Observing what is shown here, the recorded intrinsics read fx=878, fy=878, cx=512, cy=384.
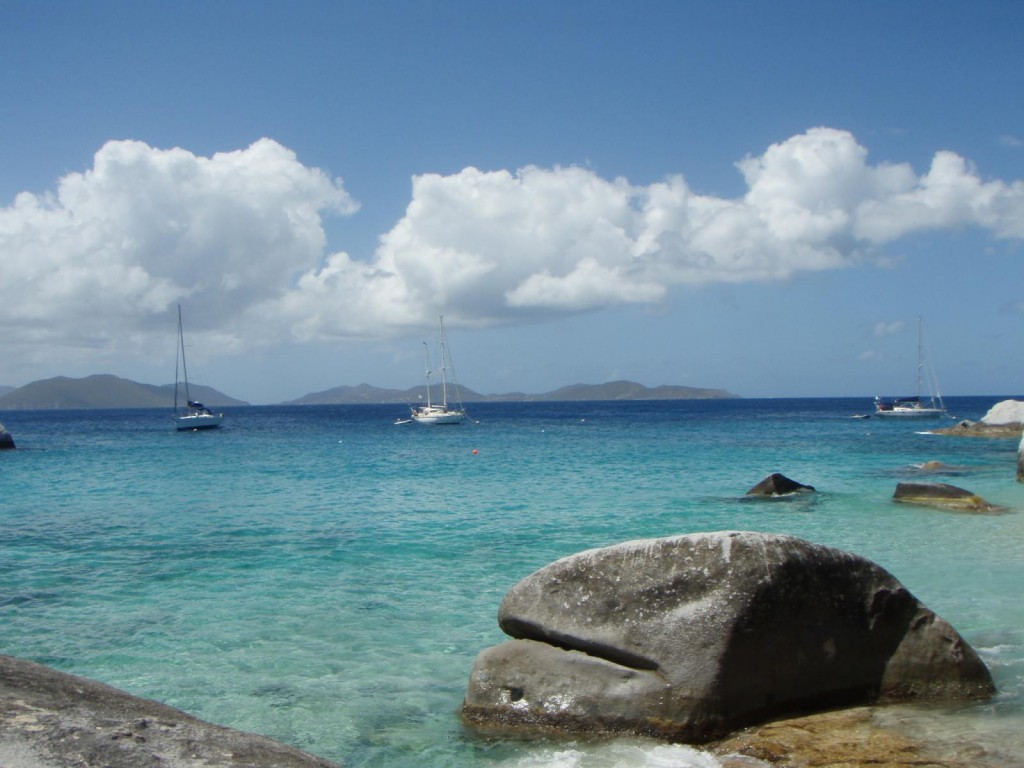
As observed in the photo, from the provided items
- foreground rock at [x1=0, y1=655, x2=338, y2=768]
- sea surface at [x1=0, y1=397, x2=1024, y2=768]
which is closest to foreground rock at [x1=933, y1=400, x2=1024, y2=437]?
sea surface at [x1=0, y1=397, x2=1024, y2=768]

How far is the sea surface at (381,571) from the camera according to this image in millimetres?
9195

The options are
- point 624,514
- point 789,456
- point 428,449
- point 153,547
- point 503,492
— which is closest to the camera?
point 153,547

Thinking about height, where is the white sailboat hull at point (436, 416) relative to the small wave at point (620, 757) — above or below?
above

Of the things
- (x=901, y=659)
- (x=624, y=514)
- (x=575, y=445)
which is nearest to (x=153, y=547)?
(x=624, y=514)

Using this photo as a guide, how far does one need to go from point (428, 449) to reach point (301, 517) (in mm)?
32382

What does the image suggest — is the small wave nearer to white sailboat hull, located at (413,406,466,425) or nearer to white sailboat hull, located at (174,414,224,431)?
white sailboat hull, located at (413,406,466,425)

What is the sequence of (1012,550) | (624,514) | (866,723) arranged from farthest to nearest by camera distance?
(624,514) < (1012,550) < (866,723)

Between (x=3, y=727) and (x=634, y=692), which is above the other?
(x=3, y=727)

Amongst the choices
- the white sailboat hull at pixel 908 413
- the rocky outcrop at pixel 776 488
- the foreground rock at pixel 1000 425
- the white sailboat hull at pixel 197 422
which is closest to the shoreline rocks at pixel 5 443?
the white sailboat hull at pixel 197 422

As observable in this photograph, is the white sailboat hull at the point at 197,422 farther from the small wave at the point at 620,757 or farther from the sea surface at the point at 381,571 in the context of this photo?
the small wave at the point at 620,757

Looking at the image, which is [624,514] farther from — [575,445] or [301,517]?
[575,445]

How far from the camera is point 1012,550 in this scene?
1772 centimetres

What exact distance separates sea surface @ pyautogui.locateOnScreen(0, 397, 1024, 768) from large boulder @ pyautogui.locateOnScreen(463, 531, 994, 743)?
1.37 ft

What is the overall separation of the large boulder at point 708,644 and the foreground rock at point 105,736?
A: 13.7 ft
